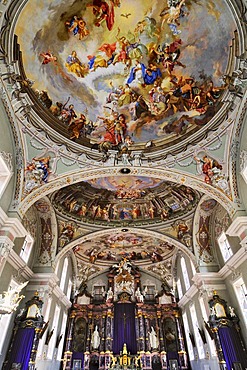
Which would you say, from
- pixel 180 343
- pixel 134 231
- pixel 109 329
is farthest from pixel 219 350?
pixel 109 329

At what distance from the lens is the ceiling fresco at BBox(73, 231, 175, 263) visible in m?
23.6

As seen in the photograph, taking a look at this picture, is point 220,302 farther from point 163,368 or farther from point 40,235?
point 40,235

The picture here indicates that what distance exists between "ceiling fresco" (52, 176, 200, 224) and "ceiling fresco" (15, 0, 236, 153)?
377cm

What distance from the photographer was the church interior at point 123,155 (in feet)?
38.6

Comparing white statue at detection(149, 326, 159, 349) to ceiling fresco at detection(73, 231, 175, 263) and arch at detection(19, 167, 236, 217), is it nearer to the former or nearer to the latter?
ceiling fresco at detection(73, 231, 175, 263)

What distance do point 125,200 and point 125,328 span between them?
12.0 metres

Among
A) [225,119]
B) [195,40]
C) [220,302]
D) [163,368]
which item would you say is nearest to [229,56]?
[195,40]

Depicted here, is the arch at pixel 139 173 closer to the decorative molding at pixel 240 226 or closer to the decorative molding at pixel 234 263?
the decorative molding at pixel 240 226

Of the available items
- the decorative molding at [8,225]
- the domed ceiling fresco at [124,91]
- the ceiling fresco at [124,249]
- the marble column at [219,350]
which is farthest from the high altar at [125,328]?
the decorative molding at [8,225]

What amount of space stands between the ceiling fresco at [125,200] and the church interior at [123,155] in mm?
87

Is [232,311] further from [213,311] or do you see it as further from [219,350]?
[219,350]

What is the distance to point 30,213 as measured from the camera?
1795cm

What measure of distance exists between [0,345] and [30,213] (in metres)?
7.59

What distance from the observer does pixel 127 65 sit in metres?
13.4
